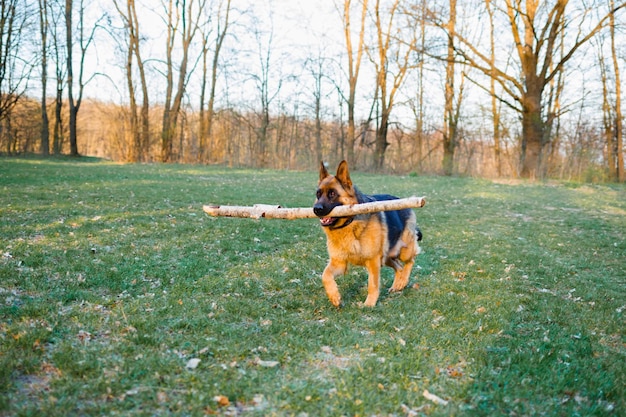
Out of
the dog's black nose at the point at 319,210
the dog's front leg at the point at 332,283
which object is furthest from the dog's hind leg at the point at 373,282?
the dog's black nose at the point at 319,210

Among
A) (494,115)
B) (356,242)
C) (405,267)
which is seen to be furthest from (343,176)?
(494,115)

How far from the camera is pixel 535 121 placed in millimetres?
28172

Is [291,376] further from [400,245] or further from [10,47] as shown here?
[10,47]

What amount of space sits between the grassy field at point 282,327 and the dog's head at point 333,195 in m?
1.19

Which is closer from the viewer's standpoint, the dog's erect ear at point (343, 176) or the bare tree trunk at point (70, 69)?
the dog's erect ear at point (343, 176)

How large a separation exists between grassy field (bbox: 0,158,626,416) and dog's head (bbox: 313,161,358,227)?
46.7 inches

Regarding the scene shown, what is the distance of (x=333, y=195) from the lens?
5684 mm

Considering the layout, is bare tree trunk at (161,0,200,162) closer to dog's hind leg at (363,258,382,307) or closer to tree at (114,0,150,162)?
tree at (114,0,150,162)

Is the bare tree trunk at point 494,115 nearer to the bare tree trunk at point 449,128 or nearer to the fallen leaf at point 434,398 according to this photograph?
the bare tree trunk at point 449,128

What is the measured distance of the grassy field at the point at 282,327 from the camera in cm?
354

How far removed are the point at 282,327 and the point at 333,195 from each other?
176 cm

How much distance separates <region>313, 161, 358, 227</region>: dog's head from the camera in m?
5.48

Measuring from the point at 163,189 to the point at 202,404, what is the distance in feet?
50.9

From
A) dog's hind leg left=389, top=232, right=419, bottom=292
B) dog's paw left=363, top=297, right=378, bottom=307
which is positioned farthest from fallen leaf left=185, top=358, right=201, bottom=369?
dog's hind leg left=389, top=232, right=419, bottom=292
